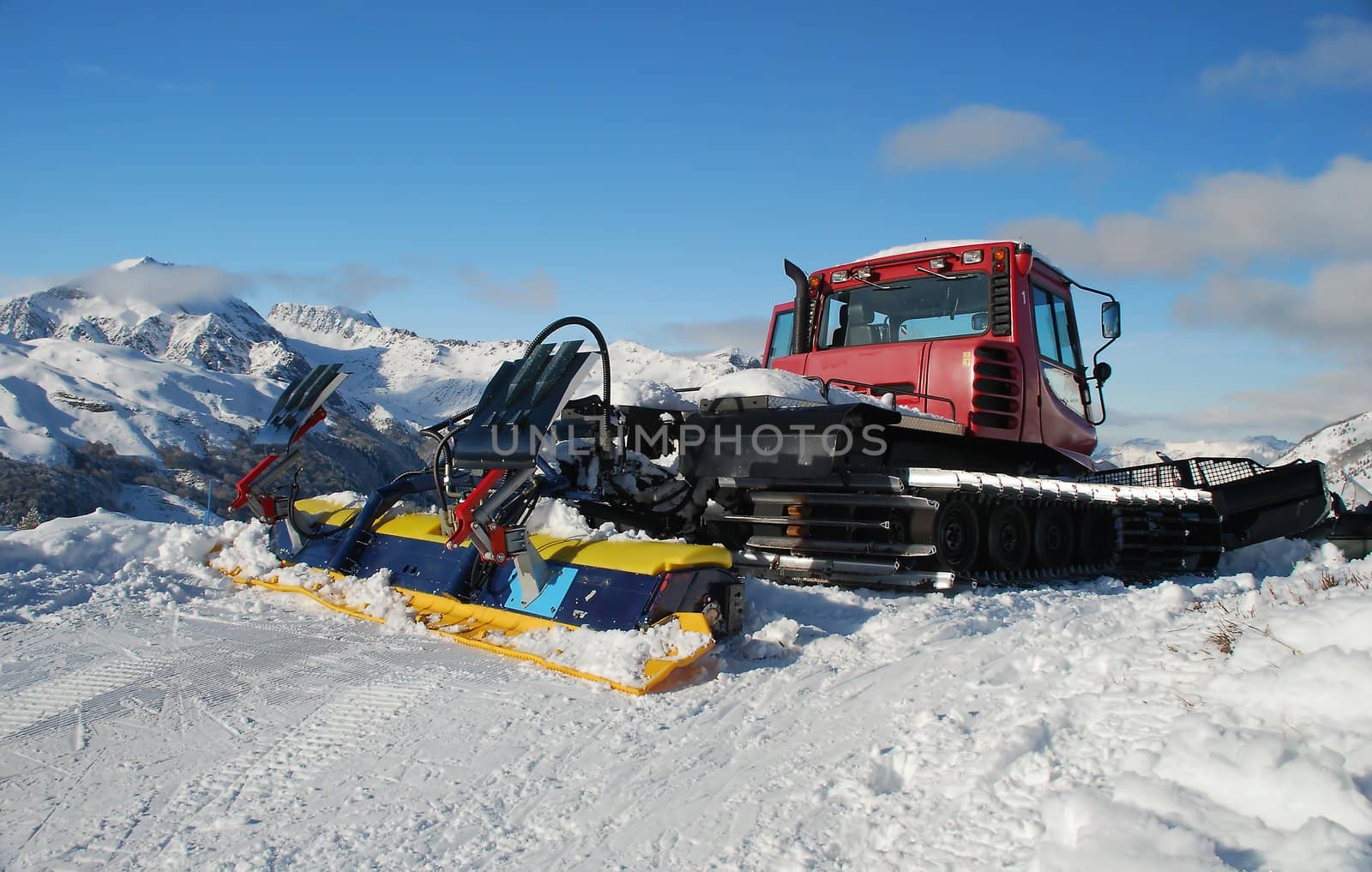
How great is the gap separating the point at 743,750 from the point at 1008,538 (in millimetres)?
4654

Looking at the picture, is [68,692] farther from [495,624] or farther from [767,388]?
[767,388]

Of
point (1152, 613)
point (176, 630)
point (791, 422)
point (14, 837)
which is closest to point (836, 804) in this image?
point (14, 837)

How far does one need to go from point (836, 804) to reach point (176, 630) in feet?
13.5

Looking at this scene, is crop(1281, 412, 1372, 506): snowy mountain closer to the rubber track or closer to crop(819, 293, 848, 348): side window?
the rubber track

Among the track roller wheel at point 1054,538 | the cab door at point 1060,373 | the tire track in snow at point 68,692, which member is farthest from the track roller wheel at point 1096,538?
the tire track in snow at point 68,692

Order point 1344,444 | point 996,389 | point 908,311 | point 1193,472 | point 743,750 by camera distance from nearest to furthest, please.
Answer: point 743,750, point 996,389, point 908,311, point 1193,472, point 1344,444

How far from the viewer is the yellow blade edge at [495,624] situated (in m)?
3.93

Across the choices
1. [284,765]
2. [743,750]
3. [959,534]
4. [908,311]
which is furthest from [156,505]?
[743,750]

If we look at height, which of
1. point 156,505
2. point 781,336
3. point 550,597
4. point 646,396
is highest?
point 781,336

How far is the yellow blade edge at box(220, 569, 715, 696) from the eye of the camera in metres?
3.93

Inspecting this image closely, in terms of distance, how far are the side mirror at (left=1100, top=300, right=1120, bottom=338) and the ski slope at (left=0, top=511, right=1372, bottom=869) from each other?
3828 millimetres

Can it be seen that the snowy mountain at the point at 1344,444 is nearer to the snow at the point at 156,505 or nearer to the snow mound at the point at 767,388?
the snow mound at the point at 767,388

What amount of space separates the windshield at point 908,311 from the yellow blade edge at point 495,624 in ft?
14.3

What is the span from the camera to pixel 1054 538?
7703 millimetres
